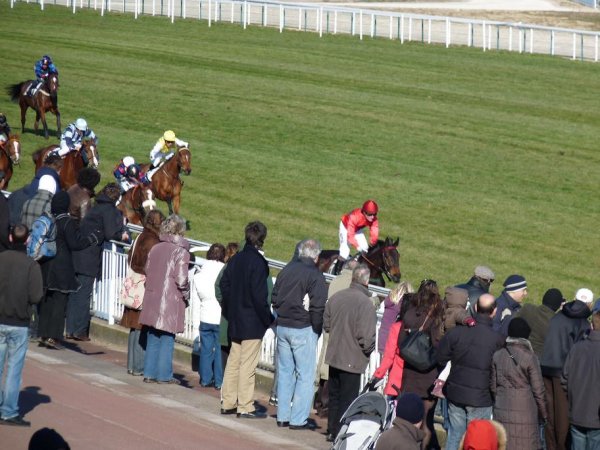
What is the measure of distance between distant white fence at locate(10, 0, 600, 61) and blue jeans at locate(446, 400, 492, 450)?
3096 cm

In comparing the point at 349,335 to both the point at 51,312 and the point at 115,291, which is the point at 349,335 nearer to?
the point at 51,312

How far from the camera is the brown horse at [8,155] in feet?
72.5

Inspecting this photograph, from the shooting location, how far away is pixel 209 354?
43.6ft

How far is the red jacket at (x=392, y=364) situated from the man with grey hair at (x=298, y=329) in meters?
0.72

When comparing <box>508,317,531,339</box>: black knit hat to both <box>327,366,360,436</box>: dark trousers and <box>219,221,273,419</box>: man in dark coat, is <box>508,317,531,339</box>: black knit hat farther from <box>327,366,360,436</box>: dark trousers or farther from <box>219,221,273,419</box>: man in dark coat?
<box>219,221,273,419</box>: man in dark coat

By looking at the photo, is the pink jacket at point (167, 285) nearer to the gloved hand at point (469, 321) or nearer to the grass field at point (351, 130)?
the gloved hand at point (469, 321)

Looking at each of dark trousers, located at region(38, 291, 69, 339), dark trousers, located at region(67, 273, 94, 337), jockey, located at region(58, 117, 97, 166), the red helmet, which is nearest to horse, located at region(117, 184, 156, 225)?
jockey, located at region(58, 117, 97, 166)

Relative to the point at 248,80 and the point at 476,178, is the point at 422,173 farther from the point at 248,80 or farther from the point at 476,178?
the point at 248,80

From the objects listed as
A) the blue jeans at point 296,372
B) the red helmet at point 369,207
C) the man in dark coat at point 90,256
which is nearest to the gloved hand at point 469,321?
the blue jeans at point 296,372

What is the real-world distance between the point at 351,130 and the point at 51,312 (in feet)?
54.4

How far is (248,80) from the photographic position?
35.6 metres

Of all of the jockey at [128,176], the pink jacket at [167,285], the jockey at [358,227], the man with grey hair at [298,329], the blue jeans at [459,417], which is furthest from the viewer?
the jockey at [128,176]

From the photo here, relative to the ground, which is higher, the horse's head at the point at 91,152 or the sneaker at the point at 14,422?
the horse's head at the point at 91,152

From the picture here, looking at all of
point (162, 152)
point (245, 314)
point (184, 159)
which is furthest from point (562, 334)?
point (162, 152)
